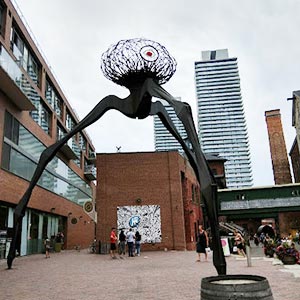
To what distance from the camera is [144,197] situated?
83.3ft

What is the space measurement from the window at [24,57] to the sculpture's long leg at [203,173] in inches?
649

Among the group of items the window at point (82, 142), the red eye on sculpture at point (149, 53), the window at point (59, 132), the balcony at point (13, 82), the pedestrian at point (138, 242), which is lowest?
the pedestrian at point (138, 242)

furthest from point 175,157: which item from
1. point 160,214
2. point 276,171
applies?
point 276,171

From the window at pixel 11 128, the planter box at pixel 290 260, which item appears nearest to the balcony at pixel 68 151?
the window at pixel 11 128

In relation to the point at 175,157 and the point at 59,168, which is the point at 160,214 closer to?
the point at 175,157

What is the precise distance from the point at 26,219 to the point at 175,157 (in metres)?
11.4

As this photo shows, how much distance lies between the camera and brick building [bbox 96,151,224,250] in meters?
24.7

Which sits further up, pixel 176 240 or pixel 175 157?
pixel 175 157

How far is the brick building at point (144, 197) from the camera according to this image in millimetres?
24688

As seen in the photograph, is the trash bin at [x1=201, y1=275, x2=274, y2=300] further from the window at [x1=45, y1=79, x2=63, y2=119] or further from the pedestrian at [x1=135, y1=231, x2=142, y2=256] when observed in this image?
the window at [x1=45, y1=79, x2=63, y2=119]

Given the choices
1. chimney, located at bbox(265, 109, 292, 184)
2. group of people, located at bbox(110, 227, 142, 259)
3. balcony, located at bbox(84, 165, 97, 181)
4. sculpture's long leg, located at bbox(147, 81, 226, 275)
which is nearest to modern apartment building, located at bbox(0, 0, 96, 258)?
group of people, located at bbox(110, 227, 142, 259)

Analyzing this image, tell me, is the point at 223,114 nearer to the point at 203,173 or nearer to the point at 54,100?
the point at 54,100

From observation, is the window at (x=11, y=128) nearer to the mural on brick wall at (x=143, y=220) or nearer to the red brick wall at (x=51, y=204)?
the red brick wall at (x=51, y=204)

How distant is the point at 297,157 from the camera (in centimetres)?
5303
